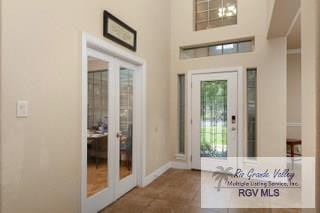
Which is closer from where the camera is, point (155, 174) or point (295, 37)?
point (155, 174)

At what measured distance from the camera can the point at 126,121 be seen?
131 inches

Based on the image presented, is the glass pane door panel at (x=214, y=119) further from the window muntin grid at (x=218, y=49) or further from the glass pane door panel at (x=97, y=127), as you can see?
the glass pane door panel at (x=97, y=127)

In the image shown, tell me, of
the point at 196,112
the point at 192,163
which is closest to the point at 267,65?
the point at 196,112

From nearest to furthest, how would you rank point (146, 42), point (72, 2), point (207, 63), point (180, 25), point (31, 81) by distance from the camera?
point (31, 81)
point (72, 2)
point (146, 42)
point (207, 63)
point (180, 25)

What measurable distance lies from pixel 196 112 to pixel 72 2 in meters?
3.04

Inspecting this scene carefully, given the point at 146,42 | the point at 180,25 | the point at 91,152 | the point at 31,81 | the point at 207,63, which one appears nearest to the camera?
the point at 31,81

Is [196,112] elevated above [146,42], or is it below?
below

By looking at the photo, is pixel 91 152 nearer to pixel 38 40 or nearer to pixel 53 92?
pixel 53 92

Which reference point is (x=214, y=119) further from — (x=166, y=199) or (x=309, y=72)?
(x=309, y=72)

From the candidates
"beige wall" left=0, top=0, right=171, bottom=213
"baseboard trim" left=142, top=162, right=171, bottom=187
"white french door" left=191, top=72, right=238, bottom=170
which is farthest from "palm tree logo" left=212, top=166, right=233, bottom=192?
"beige wall" left=0, top=0, right=171, bottom=213

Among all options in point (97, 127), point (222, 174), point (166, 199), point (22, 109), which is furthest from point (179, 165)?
point (22, 109)

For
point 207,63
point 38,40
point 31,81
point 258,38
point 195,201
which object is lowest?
point 195,201

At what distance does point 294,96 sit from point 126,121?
422 cm

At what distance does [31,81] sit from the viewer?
1.74 meters
